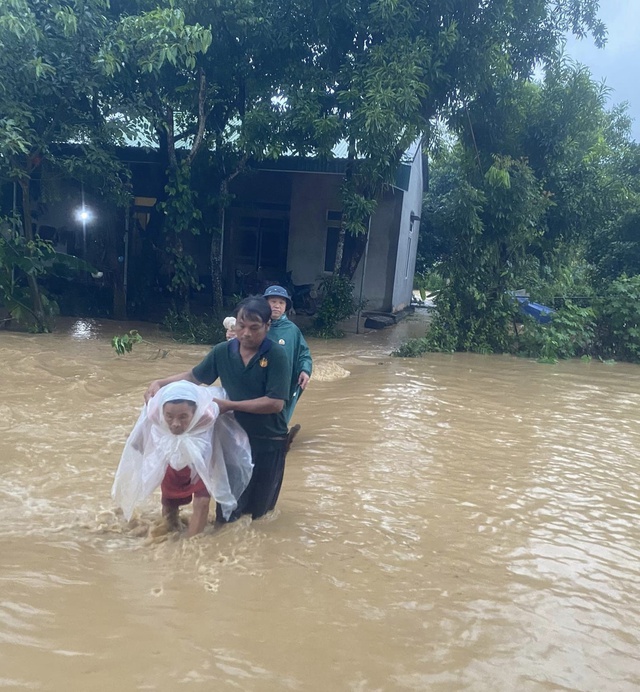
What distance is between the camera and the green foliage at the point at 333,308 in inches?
545

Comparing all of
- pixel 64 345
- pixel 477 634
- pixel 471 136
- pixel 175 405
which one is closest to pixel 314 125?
pixel 471 136

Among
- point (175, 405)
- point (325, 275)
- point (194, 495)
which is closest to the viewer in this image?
point (175, 405)

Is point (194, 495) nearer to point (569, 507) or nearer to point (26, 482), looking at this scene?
point (26, 482)

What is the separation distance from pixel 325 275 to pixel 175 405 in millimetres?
13816

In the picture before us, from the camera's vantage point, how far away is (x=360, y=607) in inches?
135

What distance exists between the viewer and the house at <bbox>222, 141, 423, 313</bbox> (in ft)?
56.0

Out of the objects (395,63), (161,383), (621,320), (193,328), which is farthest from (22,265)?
(621,320)

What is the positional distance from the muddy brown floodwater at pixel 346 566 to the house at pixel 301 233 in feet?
32.6

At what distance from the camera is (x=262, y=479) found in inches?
162

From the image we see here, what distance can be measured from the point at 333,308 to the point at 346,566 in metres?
10.2

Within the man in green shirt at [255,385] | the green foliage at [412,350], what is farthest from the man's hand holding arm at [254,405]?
the green foliage at [412,350]

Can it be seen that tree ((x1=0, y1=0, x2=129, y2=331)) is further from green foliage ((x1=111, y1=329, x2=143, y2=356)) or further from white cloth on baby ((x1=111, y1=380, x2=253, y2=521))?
white cloth on baby ((x1=111, y1=380, x2=253, y2=521))

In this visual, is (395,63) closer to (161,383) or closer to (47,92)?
(47,92)

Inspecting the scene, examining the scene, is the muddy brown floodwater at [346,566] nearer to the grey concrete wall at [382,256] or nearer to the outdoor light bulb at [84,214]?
the outdoor light bulb at [84,214]
